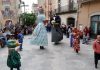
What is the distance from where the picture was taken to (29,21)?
40719 mm

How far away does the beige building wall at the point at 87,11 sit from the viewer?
2270 centimetres

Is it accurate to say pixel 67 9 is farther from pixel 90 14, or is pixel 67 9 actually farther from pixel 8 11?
pixel 8 11

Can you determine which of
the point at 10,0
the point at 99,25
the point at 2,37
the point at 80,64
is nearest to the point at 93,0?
the point at 99,25

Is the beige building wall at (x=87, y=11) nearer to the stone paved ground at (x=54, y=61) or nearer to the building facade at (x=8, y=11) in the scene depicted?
the stone paved ground at (x=54, y=61)

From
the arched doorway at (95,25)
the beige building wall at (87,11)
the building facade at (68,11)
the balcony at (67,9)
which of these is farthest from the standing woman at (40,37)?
the building facade at (68,11)

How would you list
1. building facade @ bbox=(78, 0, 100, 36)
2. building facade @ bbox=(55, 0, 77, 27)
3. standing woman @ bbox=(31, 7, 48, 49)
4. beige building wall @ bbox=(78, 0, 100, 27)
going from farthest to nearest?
1. building facade @ bbox=(55, 0, 77, 27)
2. beige building wall @ bbox=(78, 0, 100, 27)
3. building facade @ bbox=(78, 0, 100, 36)
4. standing woman @ bbox=(31, 7, 48, 49)

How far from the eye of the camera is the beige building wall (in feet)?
74.5

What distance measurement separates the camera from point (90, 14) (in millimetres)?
23922

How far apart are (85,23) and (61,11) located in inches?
474

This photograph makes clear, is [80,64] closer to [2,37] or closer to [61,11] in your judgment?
[2,37]

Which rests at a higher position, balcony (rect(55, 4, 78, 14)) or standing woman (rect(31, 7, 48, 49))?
balcony (rect(55, 4, 78, 14))

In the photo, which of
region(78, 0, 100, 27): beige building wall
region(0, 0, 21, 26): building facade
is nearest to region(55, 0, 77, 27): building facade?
region(78, 0, 100, 27): beige building wall

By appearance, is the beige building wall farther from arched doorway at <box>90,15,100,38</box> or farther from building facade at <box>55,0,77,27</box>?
building facade at <box>55,0,77,27</box>

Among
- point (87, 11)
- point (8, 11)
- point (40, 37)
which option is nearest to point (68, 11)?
point (87, 11)
